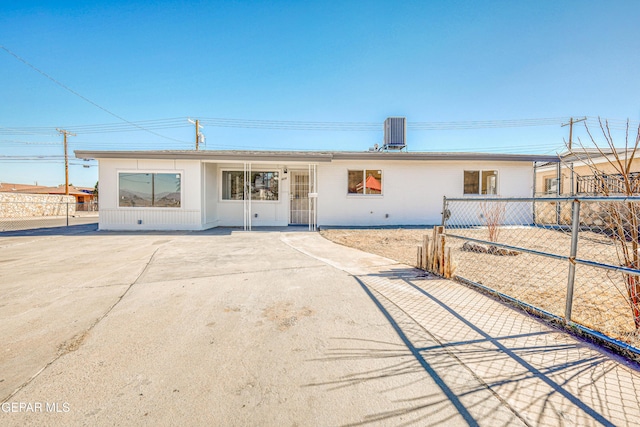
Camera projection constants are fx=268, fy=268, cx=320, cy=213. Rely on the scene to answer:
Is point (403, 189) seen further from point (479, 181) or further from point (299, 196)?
point (299, 196)

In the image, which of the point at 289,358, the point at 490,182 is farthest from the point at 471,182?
the point at 289,358

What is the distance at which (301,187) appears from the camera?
1309cm

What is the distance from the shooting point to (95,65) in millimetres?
13781

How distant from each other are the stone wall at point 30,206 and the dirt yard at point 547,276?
21.8 meters

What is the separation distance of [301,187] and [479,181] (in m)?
8.40

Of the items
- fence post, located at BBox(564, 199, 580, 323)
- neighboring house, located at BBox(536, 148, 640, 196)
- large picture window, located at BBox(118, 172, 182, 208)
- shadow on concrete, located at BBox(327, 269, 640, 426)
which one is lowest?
shadow on concrete, located at BBox(327, 269, 640, 426)

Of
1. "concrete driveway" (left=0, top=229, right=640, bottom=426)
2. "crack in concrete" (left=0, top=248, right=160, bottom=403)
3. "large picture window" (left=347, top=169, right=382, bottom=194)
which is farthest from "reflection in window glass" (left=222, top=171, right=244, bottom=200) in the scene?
"crack in concrete" (left=0, top=248, right=160, bottom=403)

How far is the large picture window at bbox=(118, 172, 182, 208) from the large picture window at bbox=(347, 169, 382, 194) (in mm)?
7351

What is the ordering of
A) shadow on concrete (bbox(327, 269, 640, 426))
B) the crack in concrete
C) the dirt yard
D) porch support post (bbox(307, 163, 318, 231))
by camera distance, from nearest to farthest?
shadow on concrete (bbox(327, 269, 640, 426))
the crack in concrete
the dirt yard
porch support post (bbox(307, 163, 318, 231))

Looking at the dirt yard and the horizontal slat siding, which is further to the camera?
the horizontal slat siding

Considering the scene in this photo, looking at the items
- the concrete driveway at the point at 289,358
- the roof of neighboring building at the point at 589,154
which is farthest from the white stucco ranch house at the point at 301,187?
the concrete driveway at the point at 289,358

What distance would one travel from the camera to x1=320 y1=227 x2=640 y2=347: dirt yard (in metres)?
3.11

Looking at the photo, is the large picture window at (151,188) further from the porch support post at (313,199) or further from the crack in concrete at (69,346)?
the crack in concrete at (69,346)

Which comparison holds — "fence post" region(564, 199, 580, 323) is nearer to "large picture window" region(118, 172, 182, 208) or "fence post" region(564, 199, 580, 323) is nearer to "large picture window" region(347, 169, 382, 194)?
"large picture window" region(347, 169, 382, 194)
